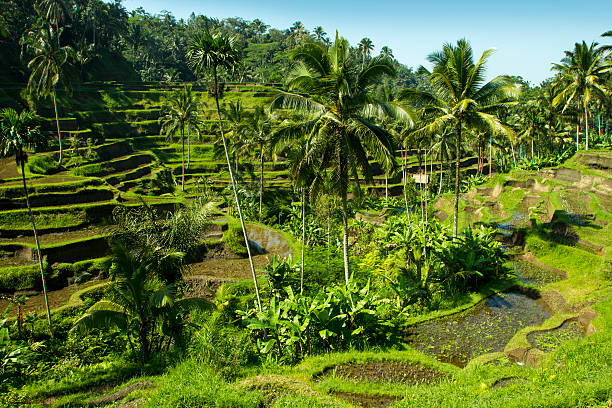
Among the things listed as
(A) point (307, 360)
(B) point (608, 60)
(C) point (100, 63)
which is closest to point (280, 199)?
(A) point (307, 360)

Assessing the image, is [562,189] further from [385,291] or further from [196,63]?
[196,63]

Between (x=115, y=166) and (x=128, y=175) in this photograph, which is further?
(x=115, y=166)

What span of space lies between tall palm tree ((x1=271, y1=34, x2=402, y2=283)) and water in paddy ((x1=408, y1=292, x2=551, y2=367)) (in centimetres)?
575

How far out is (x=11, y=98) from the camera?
128 ft

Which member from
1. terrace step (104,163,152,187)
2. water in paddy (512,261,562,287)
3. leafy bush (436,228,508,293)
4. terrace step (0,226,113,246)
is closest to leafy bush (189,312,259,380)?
leafy bush (436,228,508,293)

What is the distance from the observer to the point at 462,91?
16.9 metres

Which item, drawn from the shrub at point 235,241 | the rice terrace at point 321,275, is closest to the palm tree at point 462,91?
the rice terrace at point 321,275

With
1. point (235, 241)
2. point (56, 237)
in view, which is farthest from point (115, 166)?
point (235, 241)

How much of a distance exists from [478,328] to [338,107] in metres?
9.13

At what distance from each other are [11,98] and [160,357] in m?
41.3

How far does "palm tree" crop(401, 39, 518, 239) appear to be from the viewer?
1622 centimetres

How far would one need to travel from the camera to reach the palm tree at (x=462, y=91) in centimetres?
1622

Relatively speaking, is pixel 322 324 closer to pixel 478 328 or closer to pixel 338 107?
pixel 478 328

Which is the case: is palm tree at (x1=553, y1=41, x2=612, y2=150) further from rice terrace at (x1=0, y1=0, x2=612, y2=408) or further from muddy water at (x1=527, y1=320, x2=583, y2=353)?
muddy water at (x1=527, y1=320, x2=583, y2=353)
